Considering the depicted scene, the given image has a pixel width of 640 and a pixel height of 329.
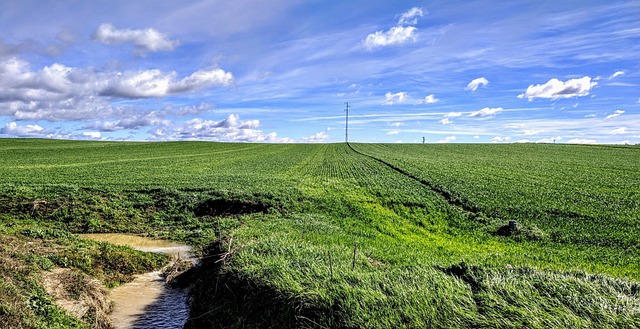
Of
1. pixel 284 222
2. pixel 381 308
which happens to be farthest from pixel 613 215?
pixel 381 308

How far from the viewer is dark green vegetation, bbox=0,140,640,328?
24.4 ft

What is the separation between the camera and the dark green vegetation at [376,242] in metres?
7.45

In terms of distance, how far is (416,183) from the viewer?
108ft

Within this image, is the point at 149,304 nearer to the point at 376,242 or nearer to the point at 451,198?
the point at 376,242

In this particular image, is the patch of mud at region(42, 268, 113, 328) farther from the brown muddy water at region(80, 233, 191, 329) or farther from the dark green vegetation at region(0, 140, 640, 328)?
the dark green vegetation at region(0, 140, 640, 328)

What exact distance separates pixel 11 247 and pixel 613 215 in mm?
25130

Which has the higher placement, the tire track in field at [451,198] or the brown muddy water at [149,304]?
the tire track in field at [451,198]

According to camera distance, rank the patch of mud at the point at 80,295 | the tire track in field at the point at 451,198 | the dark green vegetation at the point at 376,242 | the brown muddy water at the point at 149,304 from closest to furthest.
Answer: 1. the dark green vegetation at the point at 376,242
2. the patch of mud at the point at 80,295
3. the brown muddy water at the point at 149,304
4. the tire track in field at the point at 451,198

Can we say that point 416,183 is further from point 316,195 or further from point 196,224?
point 196,224

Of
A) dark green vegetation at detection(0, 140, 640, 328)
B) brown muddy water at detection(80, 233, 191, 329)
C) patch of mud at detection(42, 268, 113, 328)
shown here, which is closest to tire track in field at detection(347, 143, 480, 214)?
dark green vegetation at detection(0, 140, 640, 328)

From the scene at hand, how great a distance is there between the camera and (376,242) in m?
15.7

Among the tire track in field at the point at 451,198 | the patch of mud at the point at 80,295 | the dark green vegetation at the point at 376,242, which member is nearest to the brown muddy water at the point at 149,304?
the patch of mud at the point at 80,295

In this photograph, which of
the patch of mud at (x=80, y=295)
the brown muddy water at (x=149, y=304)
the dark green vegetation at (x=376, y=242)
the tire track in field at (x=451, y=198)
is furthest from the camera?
the tire track in field at (x=451, y=198)

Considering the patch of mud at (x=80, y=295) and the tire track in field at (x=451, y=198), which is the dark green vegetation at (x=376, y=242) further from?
the patch of mud at (x=80, y=295)
